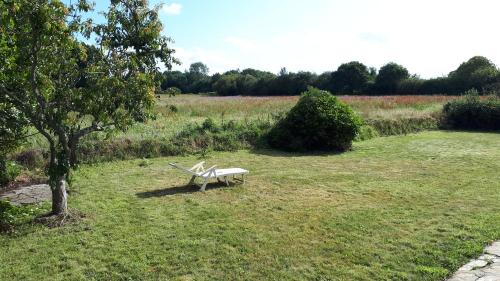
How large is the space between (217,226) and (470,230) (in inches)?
155

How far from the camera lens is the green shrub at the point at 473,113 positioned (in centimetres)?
2394

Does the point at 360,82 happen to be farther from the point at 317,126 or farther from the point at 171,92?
the point at 171,92

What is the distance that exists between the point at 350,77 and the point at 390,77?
6.56 meters

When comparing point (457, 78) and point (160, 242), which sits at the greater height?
point (457, 78)

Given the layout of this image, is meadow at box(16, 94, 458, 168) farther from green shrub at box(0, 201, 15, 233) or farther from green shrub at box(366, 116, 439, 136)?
green shrub at box(0, 201, 15, 233)

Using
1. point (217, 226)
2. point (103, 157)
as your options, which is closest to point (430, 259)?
point (217, 226)

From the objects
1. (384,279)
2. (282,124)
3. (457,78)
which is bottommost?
(384,279)

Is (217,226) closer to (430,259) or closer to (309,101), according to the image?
(430,259)

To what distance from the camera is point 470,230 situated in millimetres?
6773

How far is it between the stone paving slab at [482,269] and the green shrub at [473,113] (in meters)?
20.6

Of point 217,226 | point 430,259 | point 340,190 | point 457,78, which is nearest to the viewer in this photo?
point 430,259

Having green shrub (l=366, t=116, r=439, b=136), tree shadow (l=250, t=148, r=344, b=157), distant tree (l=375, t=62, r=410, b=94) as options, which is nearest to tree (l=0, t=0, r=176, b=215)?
tree shadow (l=250, t=148, r=344, b=157)

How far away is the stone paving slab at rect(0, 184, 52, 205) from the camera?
8477mm

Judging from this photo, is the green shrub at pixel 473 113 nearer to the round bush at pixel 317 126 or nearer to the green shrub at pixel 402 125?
the green shrub at pixel 402 125
